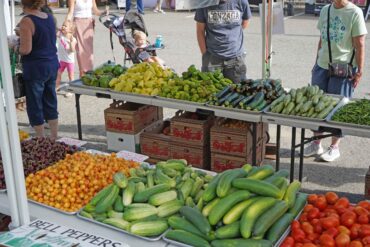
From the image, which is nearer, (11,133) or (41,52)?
(11,133)

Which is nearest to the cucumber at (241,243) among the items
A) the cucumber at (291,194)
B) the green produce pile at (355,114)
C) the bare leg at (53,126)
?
the cucumber at (291,194)

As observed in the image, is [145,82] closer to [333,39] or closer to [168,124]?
[168,124]

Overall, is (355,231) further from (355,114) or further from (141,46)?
(141,46)

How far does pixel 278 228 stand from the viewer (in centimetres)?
273

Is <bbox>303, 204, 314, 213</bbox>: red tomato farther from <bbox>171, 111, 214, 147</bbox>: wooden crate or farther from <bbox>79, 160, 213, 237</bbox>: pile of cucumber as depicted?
<bbox>171, 111, 214, 147</bbox>: wooden crate

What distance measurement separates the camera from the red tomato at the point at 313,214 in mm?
2912

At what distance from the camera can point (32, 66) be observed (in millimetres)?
5715

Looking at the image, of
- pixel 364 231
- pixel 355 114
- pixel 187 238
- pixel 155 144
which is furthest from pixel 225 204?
pixel 155 144

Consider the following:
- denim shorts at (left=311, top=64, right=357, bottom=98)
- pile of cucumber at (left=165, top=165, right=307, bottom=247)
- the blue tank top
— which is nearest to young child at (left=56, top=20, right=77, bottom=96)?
the blue tank top

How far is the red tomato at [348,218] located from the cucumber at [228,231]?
0.62 m

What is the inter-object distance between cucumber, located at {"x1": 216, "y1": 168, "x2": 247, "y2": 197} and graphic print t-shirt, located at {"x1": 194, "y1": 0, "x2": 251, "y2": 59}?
305 centimetres

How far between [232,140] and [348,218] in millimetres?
2501

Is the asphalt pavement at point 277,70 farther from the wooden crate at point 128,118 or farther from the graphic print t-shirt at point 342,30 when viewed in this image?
the graphic print t-shirt at point 342,30

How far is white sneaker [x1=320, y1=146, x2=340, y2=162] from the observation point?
580 centimetres
